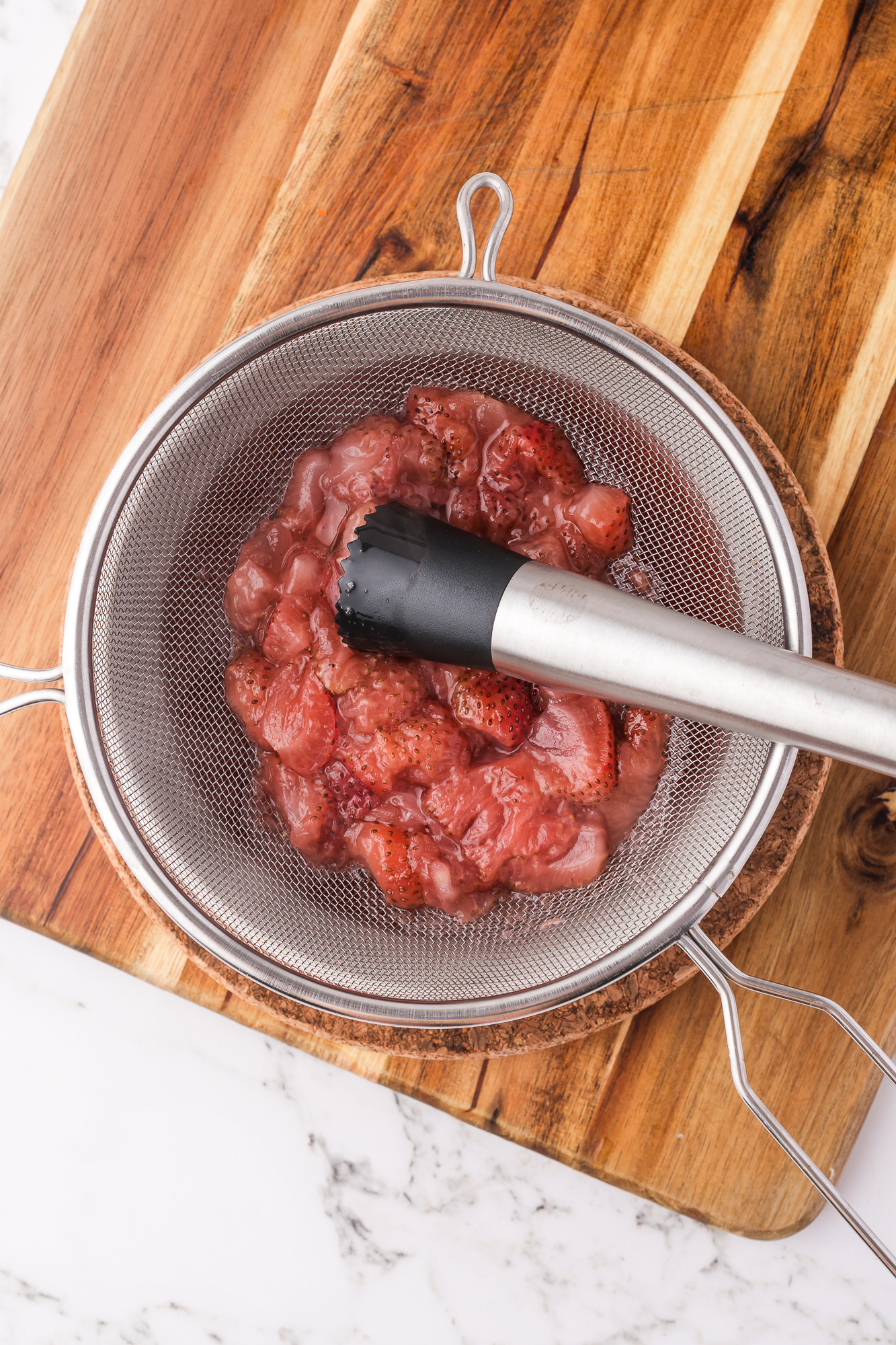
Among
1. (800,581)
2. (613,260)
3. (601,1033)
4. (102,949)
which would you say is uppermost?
(613,260)

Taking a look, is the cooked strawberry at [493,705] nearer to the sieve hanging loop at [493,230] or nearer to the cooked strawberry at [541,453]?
the cooked strawberry at [541,453]

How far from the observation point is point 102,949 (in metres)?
1.27

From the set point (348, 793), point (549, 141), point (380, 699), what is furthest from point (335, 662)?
point (549, 141)

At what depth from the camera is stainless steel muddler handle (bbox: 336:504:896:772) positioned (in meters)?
0.84

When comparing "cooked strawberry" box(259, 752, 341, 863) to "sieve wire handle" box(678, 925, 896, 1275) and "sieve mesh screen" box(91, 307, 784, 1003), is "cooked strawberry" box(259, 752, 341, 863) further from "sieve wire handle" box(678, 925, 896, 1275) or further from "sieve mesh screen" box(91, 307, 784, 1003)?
"sieve wire handle" box(678, 925, 896, 1275)

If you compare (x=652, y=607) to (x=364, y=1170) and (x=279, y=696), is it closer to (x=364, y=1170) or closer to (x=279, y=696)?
(x=279, y=696)

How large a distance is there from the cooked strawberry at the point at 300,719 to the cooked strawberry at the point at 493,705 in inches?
6.3

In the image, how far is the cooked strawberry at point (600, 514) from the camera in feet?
3.76

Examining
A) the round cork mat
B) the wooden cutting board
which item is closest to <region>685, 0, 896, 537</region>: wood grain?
the wooden cutting board

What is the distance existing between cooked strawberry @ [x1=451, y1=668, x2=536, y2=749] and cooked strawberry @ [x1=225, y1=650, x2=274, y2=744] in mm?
245

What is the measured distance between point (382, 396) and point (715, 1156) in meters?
1.11

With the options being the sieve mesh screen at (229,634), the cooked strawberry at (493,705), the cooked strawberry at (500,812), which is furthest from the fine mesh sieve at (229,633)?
the cooked strawberry at (493,705)

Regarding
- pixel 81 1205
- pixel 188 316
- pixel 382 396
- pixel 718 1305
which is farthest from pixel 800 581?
pixel 81 1205

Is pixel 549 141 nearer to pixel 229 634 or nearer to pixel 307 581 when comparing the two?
pixel 307 581
